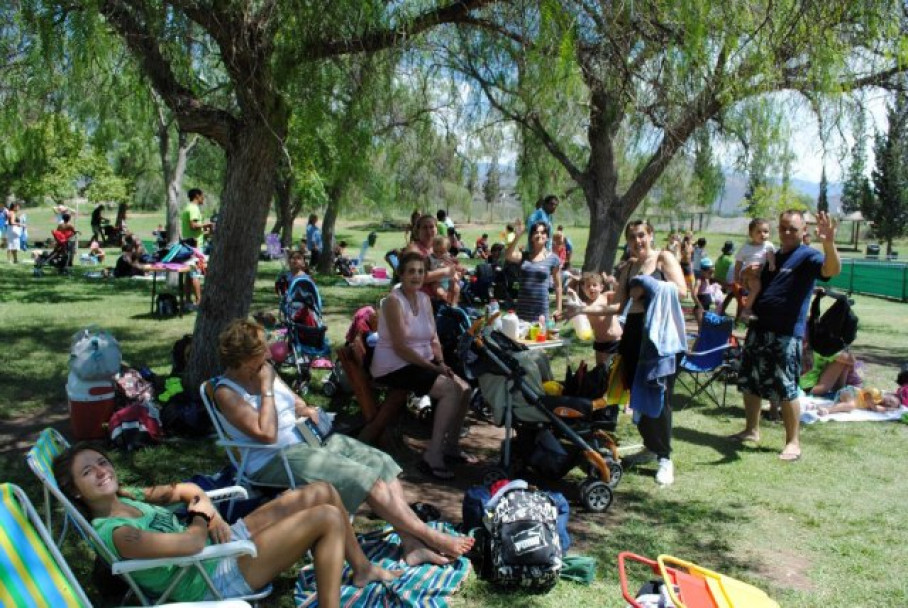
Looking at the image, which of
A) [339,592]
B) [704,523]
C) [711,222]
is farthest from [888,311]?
[711,222]

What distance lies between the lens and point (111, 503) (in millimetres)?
2883

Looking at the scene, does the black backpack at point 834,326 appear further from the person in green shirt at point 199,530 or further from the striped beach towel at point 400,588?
the person in green shirt at point 199,530

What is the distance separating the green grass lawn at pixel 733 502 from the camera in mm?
3766

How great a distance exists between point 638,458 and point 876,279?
56.9ft

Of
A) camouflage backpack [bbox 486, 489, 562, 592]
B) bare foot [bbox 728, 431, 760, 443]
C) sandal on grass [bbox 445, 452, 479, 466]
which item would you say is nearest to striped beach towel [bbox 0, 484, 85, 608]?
camouflage backpack [bbox 486, 489, 562, 592]

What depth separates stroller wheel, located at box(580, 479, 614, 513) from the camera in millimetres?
4574

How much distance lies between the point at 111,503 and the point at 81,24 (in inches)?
117

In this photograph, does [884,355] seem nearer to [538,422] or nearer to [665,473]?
[665,473]

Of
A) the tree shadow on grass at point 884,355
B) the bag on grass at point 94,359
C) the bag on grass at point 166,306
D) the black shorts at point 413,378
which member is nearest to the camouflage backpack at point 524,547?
the black shorts at point 413,378

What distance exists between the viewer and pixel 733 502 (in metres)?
4.86

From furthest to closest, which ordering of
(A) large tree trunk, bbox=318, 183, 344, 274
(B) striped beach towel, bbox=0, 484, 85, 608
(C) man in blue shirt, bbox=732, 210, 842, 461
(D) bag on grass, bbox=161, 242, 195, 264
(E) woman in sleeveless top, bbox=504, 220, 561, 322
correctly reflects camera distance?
(A) large tree trunk, bbox=318, 183, 344, 274
(D) bag on grass, bbox=161, 242, 195, 264
(E) woman in sleeveless top, bbox=504, 220, 561, 322
(C) man in blue shirt, bbox=732, 210, 842, 461
(B) striped beach towel, bbox=0, 484, 85, 608

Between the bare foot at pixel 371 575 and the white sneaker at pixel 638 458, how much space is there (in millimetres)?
2419

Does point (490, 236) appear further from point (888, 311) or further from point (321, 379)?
point (321, 379)

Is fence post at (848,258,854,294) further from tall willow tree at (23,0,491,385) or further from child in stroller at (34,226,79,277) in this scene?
child in stroller at (34,226,79,277)
